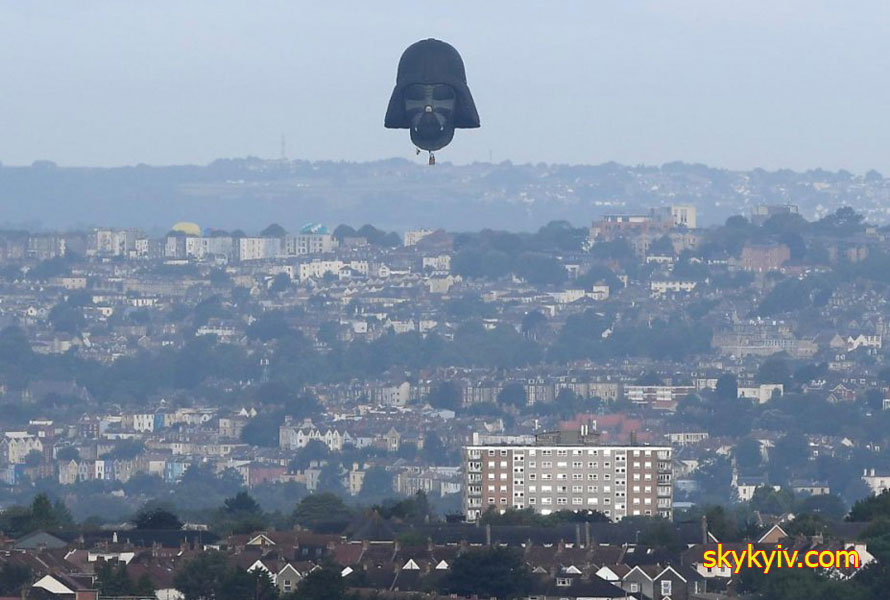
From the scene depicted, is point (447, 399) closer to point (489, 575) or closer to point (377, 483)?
point (377, 483)

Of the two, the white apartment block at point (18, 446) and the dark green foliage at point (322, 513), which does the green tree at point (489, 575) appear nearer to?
the dark green foliage at point (322, 513)

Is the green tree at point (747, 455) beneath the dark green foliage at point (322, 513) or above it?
beneath

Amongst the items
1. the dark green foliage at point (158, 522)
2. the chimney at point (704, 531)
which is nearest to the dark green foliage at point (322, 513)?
the dark green foliage at point (158, 522)

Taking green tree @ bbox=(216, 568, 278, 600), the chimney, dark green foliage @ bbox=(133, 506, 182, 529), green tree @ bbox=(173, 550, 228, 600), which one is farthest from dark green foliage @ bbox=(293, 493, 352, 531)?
green tree @ bbox=(216, 568, 278, 600)

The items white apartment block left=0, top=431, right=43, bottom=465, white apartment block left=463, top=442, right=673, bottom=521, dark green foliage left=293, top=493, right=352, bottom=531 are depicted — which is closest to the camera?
dark green foliage left=293, top=493, right=352, bottom=531

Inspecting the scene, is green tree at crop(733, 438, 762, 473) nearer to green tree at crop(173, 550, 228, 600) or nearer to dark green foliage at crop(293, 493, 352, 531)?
dark green foliage at crop(293, 493, 352, 531)

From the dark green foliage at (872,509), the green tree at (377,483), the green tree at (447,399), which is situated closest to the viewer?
the dark green foliage at (872,509)

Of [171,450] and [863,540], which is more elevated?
[863,540]

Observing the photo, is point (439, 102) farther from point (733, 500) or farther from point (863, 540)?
point (733, 500)

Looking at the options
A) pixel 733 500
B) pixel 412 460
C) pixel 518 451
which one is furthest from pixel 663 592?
pixel 412 460
